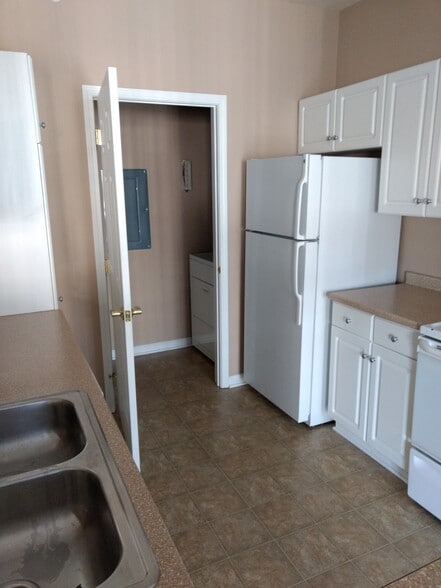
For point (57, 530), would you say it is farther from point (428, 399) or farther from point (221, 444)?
point (221, 444)

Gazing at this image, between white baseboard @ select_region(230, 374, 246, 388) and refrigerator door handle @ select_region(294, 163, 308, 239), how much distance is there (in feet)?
4.43

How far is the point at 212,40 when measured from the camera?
2.87 metres

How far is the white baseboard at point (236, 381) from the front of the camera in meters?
3.51

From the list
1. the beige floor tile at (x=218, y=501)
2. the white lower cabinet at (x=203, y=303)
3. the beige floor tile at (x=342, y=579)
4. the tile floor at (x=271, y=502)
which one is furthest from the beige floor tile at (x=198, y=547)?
the white lower cabinet at (x=203, y=303)

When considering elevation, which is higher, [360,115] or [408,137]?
[360,115]

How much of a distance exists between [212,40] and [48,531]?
112 inches

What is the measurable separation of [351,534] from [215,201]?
7.09 ft

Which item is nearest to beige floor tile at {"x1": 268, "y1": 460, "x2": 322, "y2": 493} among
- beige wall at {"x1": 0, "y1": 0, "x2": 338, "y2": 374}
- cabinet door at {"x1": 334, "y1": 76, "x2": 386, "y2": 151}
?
beige wall at {"x1": 0, "y1": 0, "x2": 338, "y2": 374}

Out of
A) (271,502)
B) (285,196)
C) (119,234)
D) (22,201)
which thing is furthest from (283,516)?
(22,201)

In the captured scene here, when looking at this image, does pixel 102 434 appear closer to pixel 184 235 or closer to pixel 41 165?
pixel 41 165

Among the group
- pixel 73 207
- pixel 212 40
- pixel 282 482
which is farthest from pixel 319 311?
pixel 212 40

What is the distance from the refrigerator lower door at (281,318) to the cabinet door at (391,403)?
465 millimetres

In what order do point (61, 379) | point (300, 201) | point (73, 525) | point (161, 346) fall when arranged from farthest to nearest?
point (161, 346), point (300, 201), point (61, 379), point (73, 525)

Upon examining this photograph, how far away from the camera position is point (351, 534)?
2037 mm
